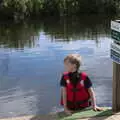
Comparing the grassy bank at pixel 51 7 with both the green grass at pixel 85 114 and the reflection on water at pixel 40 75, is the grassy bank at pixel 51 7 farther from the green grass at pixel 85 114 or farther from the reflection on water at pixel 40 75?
the green grass at pixel 85 114

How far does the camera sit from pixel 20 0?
53.2 meters

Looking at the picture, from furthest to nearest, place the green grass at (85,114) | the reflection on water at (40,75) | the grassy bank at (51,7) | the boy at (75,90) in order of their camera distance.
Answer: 1. the grassy bank at (51,7)
2. the reflection on water at (40,75)
3. the green grass at (85,114)
4. the boy at (75,90)

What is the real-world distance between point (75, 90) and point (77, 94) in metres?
0.06

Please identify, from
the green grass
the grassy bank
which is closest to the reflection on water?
the green grass

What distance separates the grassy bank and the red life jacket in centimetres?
4929

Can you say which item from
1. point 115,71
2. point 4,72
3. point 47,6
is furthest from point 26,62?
Answer: point 47,6

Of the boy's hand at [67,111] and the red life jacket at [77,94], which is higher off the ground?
the red life jacket at [77,94]

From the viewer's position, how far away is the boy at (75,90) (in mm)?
4801

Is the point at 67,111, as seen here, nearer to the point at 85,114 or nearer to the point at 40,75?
the point at 85,114

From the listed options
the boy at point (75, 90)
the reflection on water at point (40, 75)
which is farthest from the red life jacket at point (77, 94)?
the reflection on water at point (40, 75)

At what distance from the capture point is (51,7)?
60344 millimetres

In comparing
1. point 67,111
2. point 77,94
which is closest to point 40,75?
point 67,111

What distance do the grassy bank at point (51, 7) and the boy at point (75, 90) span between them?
4929 centimetres

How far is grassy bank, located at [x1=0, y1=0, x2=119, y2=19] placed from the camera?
53.9 metres
